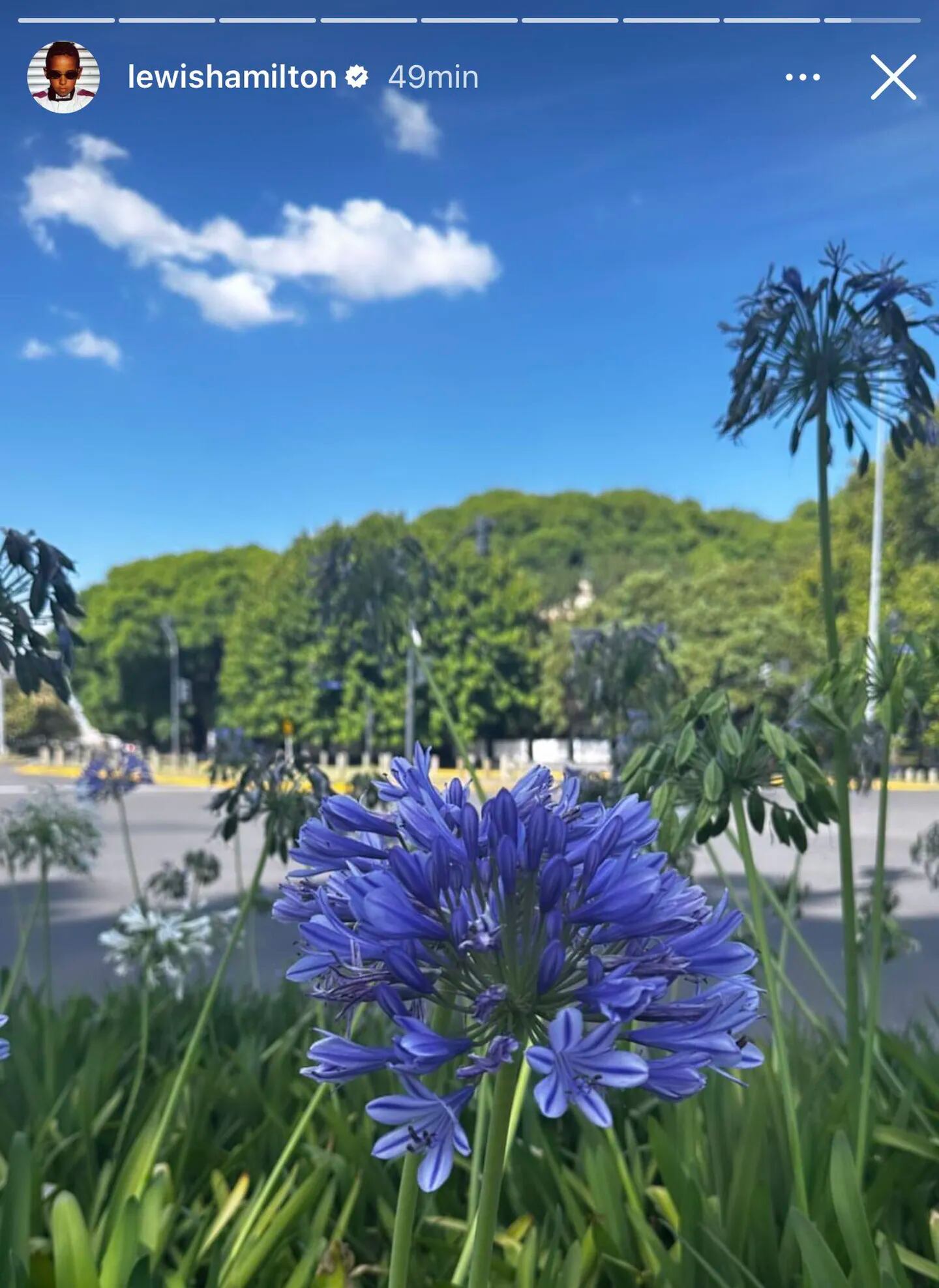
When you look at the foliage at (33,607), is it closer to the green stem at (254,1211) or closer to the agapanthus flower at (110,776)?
the green stem at (254,1211)

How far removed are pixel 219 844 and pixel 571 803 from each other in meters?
14.1

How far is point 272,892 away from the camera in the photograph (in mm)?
7754

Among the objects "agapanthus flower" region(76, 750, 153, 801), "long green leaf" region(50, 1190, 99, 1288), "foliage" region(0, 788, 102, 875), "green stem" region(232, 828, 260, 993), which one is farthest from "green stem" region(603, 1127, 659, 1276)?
"agapanthus flower" region(76, 750, 153, 801)

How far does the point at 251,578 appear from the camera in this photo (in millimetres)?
39594

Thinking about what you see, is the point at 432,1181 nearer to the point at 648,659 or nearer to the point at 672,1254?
the point at 672,1254

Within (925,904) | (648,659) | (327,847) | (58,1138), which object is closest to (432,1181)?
(327,847)

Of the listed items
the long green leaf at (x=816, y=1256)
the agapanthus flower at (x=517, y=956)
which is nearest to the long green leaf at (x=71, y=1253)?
the agapanthus flower at (x=517, y=956)

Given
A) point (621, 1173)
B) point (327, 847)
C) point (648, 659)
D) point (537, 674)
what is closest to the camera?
point (327, 847)

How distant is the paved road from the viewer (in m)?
6.59

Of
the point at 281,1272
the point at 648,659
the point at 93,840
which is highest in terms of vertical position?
the point at 648,659

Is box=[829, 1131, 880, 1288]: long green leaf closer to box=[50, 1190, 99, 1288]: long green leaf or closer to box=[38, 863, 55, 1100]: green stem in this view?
box=[50, 1190, 99, 1288]: long green leaf

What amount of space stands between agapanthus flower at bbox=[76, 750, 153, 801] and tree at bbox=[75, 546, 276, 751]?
3575 cm

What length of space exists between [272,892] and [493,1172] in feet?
23.5

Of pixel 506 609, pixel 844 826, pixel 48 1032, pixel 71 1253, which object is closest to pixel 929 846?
pixel 844 826
